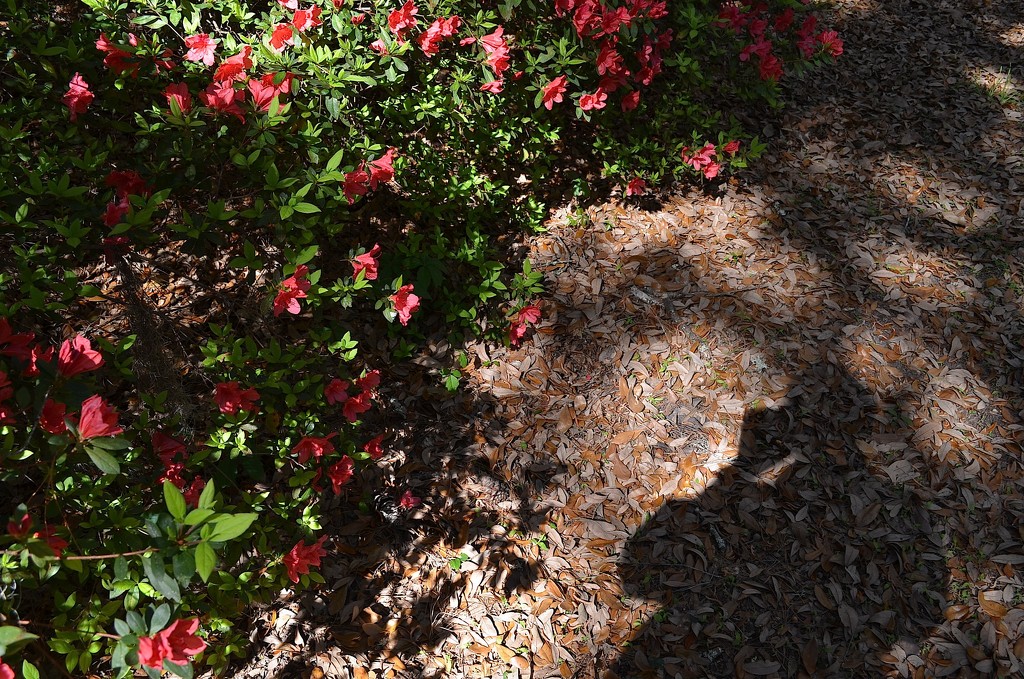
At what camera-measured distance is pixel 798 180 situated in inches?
154

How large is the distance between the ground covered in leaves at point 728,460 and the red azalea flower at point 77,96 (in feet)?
5.36

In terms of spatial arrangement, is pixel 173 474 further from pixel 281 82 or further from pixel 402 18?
pixel 402 18

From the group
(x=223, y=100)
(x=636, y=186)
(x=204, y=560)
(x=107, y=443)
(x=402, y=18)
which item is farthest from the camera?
(x=636, y=186)

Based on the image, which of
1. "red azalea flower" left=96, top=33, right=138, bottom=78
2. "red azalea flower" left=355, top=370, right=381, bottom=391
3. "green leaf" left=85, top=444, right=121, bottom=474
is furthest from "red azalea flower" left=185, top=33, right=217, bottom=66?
"green leaf" left=85, top=444, right=121, bottom=474

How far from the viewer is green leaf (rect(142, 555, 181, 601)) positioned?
1.29 meters

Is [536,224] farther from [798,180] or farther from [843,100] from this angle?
[843,100]

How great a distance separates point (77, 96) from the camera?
2.13 m

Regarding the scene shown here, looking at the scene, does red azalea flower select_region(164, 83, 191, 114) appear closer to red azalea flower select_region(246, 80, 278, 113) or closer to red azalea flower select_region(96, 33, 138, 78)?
red azalea flower select_region(246, 80, 278, 113)

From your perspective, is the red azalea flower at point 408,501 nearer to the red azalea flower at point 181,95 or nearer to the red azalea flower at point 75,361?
the red azalea flower at point 75,361

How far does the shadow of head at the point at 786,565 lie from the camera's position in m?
2.28

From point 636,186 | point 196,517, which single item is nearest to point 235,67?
point 196,517

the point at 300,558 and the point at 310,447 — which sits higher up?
the point at 310,447

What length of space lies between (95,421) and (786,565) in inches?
94.1

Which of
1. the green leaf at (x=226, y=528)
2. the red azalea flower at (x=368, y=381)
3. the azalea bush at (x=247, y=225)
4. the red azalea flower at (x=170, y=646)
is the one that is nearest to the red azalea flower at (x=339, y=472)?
the azalea bush at (x=247, y=225)
